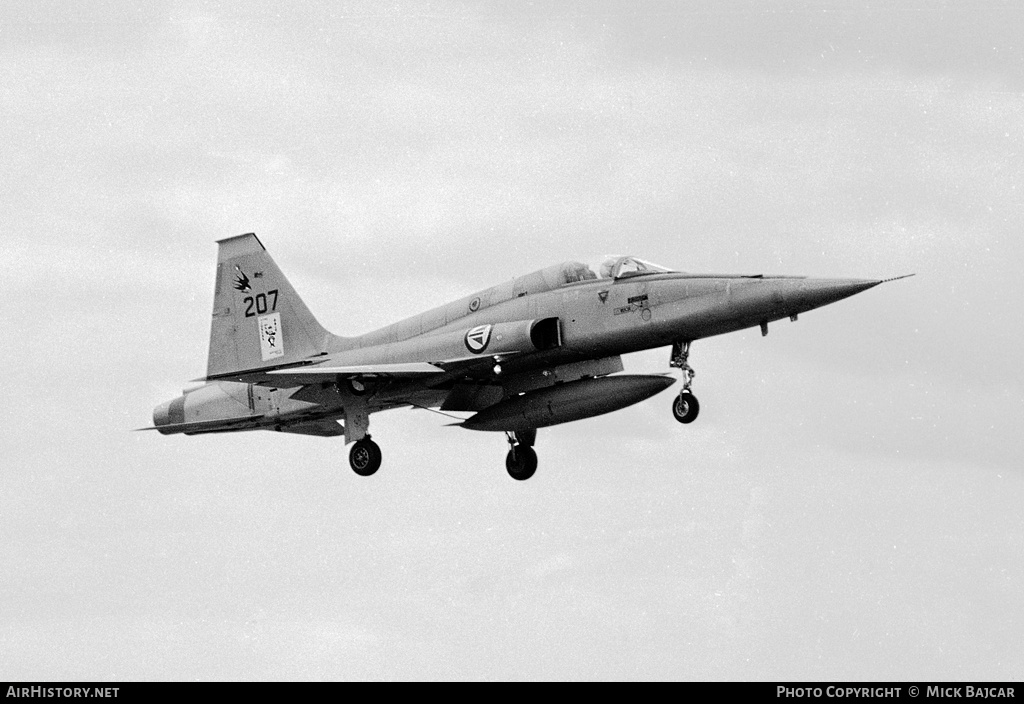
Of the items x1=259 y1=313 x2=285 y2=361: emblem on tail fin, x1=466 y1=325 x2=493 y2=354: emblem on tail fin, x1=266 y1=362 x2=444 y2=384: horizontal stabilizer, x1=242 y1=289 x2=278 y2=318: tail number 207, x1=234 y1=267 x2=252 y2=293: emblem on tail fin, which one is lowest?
x1=266 y1=362 x2=444 y2=384: horizontal stabilizer

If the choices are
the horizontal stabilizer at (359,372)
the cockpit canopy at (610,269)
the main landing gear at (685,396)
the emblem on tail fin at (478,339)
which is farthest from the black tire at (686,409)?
the horizontal stabilizer at (359,372)

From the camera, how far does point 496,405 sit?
99.7 ft

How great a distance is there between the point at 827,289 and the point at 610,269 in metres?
3.95

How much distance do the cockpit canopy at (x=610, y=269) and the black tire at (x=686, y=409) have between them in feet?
7.65

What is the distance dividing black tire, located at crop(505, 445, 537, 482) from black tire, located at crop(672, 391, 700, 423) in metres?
→ 5.46

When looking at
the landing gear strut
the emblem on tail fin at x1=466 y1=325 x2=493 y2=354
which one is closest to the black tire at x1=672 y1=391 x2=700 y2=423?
the emblem on tail fin at x1=466 y1=325 x2=493 y2=354

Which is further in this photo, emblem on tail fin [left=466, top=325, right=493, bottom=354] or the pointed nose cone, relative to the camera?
emblem on tail fin [left=466, top=325, right=493, bottom=354]

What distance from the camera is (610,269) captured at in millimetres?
27906

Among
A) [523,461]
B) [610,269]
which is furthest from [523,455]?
[610,269]

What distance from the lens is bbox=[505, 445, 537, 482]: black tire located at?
103 ft

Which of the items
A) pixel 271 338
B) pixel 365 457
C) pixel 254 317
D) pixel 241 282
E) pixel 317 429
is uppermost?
pixel 241 282

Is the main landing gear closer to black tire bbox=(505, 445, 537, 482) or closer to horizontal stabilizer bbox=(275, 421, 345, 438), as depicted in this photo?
black tire bbox=(505, 445, 537, 482)

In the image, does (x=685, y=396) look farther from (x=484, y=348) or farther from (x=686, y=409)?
(x=484, y=348)
